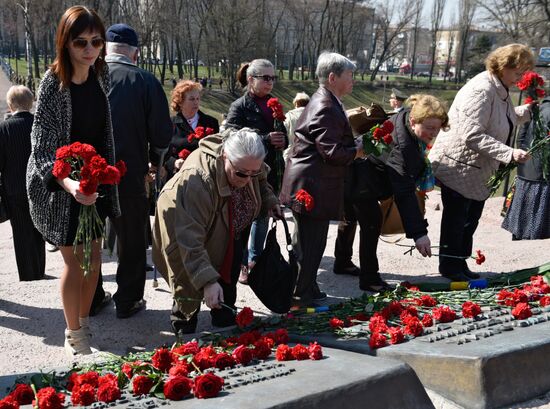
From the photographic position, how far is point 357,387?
288 centimetres

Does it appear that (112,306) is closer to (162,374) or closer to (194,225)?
(194,225)

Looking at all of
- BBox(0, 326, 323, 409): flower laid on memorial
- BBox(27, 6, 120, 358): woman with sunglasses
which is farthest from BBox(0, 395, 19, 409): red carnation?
BBox(27, 6, 120, 358): woman with sunglasses

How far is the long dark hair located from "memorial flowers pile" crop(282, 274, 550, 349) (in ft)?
6.10

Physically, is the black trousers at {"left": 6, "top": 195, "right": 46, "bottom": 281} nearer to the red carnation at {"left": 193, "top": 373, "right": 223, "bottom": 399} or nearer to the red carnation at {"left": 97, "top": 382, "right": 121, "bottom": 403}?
the red carnation at {"left": 97, "top": 382, "right": 121, "bottom": 403}

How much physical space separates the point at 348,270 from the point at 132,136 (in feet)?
7.88

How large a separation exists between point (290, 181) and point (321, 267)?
5.36ft

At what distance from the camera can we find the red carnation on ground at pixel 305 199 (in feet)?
15.0

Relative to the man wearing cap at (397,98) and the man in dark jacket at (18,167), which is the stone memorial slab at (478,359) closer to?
the man in dark jacket at (18,167)

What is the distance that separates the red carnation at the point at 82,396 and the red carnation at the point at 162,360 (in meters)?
0.36

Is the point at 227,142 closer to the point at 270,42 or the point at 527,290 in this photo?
the point at 527,290

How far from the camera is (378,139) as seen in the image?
5.00 m

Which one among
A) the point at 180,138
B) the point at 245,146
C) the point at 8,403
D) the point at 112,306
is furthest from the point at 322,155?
the point at 8,403

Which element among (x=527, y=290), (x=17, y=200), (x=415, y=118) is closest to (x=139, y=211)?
(x=17, y=200)

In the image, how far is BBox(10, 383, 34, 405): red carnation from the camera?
276 centimetres
